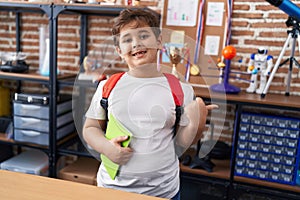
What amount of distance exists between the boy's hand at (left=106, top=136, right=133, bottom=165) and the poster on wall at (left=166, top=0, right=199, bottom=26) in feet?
5.46

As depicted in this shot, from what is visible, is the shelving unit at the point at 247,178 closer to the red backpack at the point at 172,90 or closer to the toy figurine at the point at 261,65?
the toy figurine at the point at 261,65

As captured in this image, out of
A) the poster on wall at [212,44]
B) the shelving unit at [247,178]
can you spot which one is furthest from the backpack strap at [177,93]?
the poster on wall at [212,44]

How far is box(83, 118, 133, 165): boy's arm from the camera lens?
72 cm

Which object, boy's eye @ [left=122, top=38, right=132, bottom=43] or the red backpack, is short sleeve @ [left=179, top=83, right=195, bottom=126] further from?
boy's eye @ [left=122, top=38, right=132, bottom=43]

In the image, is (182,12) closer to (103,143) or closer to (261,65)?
(261,65)

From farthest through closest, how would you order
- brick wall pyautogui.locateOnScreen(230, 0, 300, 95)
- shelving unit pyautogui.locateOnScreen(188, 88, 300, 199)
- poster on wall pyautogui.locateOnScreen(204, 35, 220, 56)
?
poster on wall pyautogui.locateOnScreen(204, 35, 220, 56) → brick wall pyautogui.locateOnScreen(230, 0, 300, 95) → shelving unit pyautogui.locateOnScreen(188, 88, 300, 199)

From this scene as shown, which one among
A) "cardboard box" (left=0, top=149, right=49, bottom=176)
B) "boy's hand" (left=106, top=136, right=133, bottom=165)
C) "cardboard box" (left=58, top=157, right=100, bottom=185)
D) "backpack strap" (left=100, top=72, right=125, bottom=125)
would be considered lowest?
"cardboard box" (left=0, top=149, right=49, bottom=176)

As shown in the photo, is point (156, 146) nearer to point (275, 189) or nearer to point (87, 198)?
point (87, 198)

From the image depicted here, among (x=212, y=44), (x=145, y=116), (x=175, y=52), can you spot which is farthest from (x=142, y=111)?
(x=212, y=44)

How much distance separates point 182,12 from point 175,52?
1.41 metres

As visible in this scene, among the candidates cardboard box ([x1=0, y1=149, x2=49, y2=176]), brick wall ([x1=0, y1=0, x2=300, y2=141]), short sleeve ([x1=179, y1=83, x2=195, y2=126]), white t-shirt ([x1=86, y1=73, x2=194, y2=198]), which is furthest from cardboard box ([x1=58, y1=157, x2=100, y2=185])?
short sleeve ([x1=179, y1=83, x2=195, y2=126])

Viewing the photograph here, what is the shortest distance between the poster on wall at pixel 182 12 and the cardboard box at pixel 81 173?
115 cm

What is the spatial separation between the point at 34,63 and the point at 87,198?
2.14 metres

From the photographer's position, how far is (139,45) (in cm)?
72
